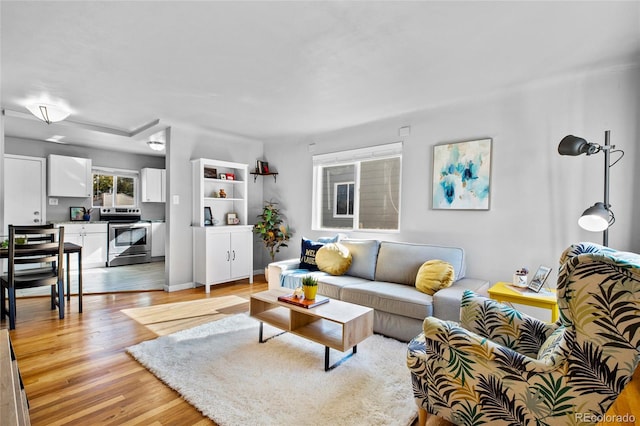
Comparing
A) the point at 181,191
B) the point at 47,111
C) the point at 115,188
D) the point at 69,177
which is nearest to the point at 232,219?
the point at 181,191

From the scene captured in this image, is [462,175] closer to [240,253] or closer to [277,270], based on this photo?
[277,270]

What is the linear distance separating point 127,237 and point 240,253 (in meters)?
3.07

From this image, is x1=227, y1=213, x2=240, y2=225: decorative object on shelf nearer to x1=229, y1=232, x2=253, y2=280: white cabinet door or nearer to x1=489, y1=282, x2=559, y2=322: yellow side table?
x1=229, y1=232, x2=253, y2=280: white cabinet door

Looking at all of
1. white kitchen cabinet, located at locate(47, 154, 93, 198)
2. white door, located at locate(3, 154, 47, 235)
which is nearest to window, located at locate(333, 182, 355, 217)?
white kitchen cabinet, located at locate(47, 154, 93, 198)

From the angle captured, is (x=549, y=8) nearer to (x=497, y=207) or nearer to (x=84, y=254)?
(x=497, y=207)

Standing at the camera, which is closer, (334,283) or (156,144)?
(334,283)

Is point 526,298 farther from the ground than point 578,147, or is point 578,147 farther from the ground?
point 578,147

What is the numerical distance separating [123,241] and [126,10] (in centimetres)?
565

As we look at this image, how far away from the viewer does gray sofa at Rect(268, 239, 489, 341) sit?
2.77 m

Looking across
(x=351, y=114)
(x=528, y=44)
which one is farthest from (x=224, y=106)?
(x=528, y=44)

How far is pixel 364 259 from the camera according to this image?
3.74m

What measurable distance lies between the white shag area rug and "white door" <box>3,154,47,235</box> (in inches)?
193

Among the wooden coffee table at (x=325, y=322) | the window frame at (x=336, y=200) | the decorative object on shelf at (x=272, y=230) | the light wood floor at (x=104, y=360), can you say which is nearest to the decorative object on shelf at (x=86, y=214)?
the light wood floor at (x=104, y=360)

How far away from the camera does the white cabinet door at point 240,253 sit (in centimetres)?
493
